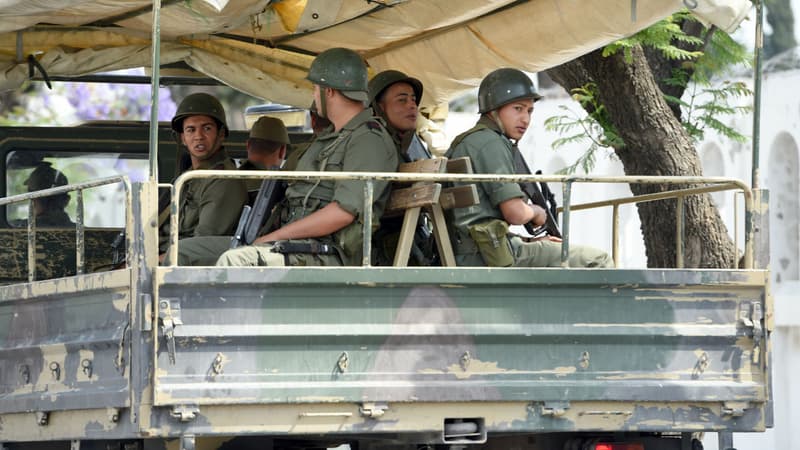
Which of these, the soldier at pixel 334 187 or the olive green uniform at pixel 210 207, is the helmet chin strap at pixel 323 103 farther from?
the olive green uniform at pixel 210 207

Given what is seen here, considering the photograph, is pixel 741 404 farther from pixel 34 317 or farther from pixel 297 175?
pixel 34 317

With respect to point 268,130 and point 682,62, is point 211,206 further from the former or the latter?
point 682,62

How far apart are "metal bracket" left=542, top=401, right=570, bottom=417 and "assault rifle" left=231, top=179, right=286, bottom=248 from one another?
1776 mm

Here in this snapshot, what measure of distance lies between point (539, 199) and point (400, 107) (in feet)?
3.14

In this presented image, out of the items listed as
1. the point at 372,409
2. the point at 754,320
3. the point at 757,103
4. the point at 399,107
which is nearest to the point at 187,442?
the point at 372,409

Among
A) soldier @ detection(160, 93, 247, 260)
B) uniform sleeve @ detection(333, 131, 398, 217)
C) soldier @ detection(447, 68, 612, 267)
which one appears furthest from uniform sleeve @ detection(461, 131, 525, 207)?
soldier @ detection(160, 93, 247, 260)

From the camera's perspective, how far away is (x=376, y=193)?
287 inches

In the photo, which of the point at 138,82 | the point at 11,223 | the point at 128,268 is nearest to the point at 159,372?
the point at 128,268

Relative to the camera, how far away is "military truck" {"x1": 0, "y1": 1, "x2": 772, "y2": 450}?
6406 mm

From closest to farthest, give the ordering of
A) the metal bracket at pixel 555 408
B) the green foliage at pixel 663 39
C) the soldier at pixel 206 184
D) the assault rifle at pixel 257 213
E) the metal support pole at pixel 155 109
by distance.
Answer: the metal support pole at pixel 155 109
the metal bracket at pixel 555 408
the assault rifle at pixel 257 213
the soldier at pixel 206 184
the green foliage at pixel 663 39

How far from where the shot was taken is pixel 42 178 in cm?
983

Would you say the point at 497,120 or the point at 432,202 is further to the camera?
the point at 497,120

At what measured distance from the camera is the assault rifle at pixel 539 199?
7.96m

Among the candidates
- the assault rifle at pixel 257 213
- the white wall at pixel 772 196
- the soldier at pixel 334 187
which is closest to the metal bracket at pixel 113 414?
the soldier at pixel 334 187
